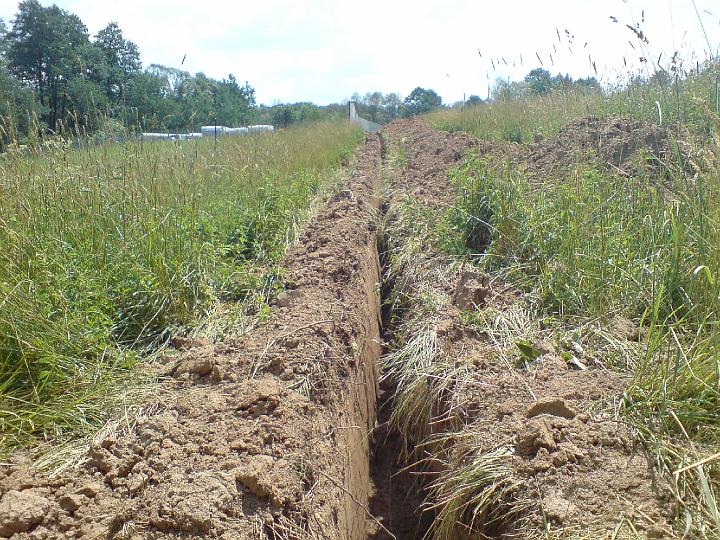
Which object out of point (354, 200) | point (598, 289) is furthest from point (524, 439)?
point (354, 200)

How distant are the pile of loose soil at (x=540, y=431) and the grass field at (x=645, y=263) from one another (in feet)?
0.39

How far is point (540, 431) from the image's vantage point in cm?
254

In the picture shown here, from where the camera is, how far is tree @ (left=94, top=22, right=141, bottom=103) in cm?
573

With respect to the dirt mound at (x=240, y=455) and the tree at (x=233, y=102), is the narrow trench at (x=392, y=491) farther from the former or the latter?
the tree at (x=233, y=102)

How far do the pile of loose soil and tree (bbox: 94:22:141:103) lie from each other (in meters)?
3.73

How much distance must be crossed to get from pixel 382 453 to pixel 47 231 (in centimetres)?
277

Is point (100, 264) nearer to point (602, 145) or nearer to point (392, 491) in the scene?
point (392, 491)

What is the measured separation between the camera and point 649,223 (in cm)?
380

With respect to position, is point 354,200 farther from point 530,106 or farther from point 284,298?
point 284,298

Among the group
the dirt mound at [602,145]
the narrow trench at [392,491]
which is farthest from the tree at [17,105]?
the dirt mound at [602,145]

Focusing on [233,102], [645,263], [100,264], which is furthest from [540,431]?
[233,102]

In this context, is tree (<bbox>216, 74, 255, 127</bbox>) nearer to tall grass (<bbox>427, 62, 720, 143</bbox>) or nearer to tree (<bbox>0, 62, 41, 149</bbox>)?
tree (<bbox>0, 62, 41, 149</bbox>)

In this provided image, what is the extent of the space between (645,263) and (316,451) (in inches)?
87.3

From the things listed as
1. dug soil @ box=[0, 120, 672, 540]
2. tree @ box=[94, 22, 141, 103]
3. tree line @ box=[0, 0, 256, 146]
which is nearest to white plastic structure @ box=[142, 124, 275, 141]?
tree line @ box=[0, 0, 256, 146]
